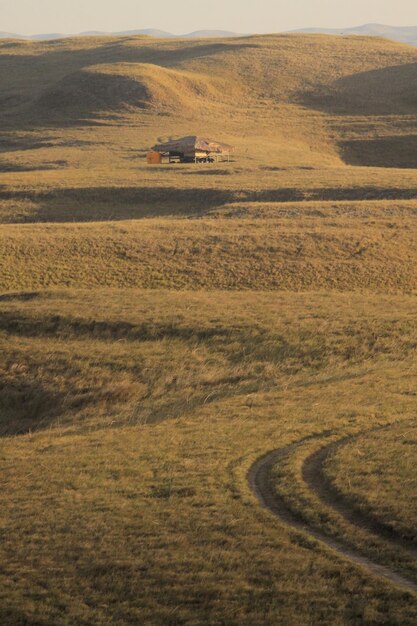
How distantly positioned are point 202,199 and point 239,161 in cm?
2075

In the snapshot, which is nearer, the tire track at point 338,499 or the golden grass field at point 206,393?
the golden grass field at point 206,393

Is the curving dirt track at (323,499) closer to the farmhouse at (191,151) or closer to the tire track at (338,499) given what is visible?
the tire track at (338,499)

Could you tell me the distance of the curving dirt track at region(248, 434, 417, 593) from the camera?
15.6 m

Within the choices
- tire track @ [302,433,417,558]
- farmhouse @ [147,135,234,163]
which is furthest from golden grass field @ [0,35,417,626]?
farmhouse @ [147,135,234,163]

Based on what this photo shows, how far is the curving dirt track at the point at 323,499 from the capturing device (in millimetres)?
15570

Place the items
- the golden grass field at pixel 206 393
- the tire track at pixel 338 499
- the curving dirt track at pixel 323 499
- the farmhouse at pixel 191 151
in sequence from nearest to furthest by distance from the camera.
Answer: the golden grass field at pixel 206 393, the curving dirt track at pixel 323 499, the tire track at pixel 338 499, the farmhouse at pixel 191 151

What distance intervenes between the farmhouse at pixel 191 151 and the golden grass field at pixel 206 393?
3.44 m

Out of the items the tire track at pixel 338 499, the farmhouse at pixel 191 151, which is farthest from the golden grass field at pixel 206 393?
the farmhouse at pixel 191 151

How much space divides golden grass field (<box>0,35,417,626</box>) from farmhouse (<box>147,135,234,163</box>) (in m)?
3.44

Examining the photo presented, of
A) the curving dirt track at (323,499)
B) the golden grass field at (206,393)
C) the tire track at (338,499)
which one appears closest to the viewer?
the golden grass field at (206,393)

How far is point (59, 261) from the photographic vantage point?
4550 cm

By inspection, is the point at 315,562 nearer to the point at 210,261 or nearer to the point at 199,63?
the point at 210,261

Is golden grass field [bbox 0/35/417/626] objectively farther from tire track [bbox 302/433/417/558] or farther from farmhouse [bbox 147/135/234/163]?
farmhouse [bbox 147/135/234/163]

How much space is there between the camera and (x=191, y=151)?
84375 millimetres
